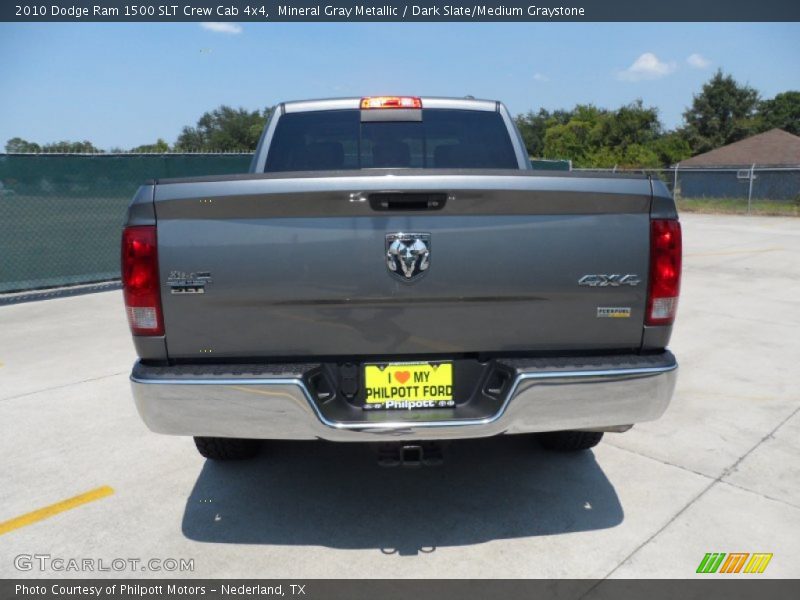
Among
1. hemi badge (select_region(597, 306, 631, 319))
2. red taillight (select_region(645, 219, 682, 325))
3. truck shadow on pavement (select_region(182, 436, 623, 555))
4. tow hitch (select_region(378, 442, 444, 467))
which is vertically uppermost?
red taillight (select_region(645, 219, 682, 325))

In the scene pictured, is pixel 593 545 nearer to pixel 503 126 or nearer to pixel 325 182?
pixel 325 182

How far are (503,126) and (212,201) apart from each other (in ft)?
8.00

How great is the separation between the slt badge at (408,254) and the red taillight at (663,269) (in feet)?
3.02

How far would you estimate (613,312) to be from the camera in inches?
103

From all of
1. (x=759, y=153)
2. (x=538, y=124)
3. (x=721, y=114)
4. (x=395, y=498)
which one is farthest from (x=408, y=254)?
(x=538, y=124)

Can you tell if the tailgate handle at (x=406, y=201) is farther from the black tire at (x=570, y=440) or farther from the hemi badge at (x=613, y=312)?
the black tire at (x=570, y=440)

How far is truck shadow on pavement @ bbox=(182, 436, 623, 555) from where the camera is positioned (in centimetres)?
300

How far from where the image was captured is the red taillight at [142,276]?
8.22 feet

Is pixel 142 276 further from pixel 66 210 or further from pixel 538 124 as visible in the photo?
pixel 538 124

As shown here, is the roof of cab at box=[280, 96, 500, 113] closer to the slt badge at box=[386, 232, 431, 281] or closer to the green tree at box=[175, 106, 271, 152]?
the slt badge at box=[386, 232, 431, 281]

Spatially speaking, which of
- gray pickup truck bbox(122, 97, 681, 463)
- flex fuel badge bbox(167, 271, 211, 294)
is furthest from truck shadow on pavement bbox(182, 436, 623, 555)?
flex fuel badge bbox(167, 271, 211, 294)

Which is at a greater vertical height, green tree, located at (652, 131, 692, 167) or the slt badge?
green tree, located at (652, 131, 692, 167)

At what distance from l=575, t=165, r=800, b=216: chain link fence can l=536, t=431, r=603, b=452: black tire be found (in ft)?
75.5
